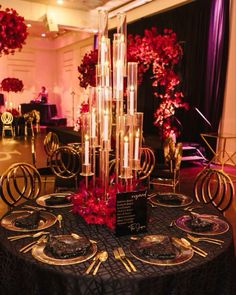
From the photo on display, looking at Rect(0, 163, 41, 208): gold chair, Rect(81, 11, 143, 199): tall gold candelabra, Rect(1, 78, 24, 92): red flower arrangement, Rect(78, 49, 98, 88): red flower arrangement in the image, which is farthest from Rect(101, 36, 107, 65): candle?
Rect(1, 78, 24, 92): red flower arrangement

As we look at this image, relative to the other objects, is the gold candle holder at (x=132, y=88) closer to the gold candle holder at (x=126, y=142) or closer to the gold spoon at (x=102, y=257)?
the gold candle holder at (x=126, y=142)

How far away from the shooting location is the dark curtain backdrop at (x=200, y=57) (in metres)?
5.65

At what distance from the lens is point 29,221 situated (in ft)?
5.28

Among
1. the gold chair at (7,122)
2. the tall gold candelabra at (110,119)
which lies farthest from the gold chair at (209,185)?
the gold chair at (7,122)

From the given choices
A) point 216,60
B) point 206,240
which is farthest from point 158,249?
point 216,60

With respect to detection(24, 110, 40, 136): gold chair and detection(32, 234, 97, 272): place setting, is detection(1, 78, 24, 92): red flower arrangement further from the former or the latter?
detection(32, 234, 97, 272): place setting

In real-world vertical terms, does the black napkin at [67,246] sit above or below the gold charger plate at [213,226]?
above

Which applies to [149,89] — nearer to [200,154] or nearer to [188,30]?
[188,30]

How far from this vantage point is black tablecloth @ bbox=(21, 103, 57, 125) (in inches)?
431

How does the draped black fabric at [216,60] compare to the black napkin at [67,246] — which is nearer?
the black napkin at [67,246]

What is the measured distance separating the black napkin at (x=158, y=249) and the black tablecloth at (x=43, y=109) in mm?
10279

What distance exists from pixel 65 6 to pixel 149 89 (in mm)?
3011

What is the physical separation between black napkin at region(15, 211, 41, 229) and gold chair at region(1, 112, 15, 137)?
27.5ft

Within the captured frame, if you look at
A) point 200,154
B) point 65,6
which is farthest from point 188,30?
point 65,6
